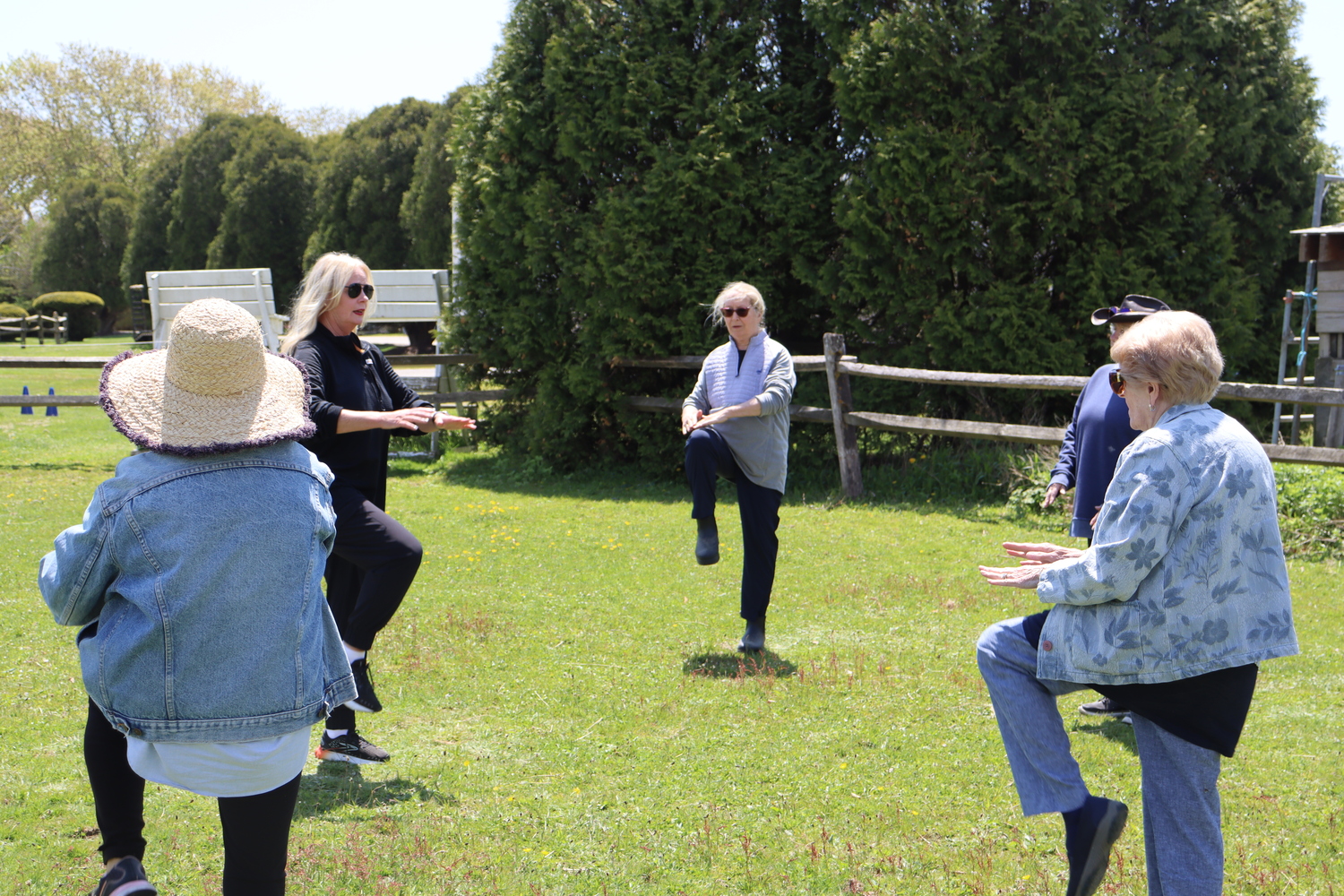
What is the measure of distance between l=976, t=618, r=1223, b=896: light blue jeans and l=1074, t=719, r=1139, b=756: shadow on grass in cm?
198

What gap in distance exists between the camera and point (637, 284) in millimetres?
11938

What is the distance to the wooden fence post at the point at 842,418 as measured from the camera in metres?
11.1

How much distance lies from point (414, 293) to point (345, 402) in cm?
1101

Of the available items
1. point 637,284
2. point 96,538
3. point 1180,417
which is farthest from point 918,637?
point 637,284

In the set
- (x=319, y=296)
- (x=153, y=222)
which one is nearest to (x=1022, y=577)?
(x=319, y=296)

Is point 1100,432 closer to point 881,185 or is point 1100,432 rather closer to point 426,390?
point 881,185

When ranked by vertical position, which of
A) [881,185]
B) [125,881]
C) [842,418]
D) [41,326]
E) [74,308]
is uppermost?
[881,185]

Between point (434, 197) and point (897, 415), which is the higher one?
point (434, 197)

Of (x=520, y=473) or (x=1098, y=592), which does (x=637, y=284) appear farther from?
(x=1098, y=592)

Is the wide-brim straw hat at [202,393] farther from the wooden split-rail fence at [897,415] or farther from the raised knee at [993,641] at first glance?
the wooden split-rail fence at [897,415]

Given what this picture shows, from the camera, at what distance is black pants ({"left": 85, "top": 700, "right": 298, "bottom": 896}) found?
2.66m

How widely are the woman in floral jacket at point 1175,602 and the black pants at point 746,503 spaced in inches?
123

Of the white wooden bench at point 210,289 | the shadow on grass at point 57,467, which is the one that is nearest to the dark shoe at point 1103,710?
the white wooden bench at point 210,289

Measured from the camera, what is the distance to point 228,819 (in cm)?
266
